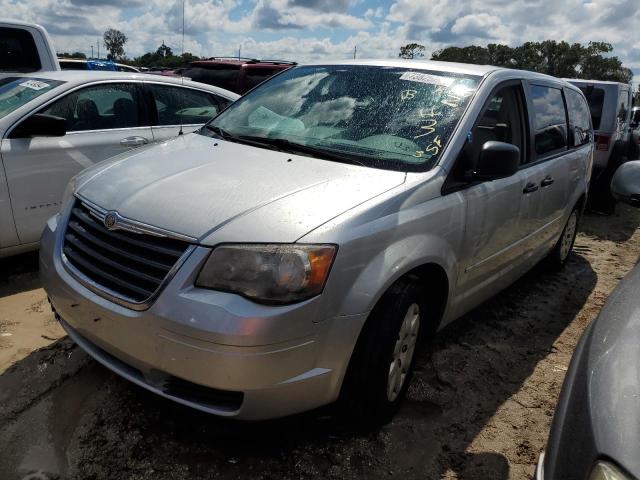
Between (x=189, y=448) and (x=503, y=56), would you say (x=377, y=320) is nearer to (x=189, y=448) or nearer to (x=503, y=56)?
(x=189, y=448)

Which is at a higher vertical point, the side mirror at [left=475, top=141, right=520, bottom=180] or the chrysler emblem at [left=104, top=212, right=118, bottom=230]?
the side mirror at [left=475, top=141, right=520, bottom=180]

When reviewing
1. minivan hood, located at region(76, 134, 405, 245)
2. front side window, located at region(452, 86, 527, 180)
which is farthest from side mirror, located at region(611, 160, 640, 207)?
minivan hood, located at region(76, 134, 405, 245)

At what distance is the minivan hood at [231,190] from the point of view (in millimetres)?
2158

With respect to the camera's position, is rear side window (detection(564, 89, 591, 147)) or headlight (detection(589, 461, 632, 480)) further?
rear side window (detection(564, 89, 591, 147))

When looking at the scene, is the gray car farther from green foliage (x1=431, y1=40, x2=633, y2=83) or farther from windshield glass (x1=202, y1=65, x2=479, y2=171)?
green foliage (x1=431, y1=40, x2=633, y2=83)

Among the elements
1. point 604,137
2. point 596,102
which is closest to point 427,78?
point 604,137

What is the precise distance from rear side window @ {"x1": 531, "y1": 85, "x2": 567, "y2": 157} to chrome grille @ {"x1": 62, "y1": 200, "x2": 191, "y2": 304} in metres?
2.64

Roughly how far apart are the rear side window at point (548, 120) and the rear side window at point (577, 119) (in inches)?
6.9

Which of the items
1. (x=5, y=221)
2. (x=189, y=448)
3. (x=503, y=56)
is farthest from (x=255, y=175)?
(x=503, y=56)

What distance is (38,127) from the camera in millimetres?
3965

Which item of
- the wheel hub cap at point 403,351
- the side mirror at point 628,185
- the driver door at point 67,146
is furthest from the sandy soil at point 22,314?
the side mirror at point 628,185

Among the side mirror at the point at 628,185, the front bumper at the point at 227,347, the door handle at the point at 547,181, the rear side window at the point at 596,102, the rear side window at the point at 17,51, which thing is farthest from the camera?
the rear side window at the point at 596,102

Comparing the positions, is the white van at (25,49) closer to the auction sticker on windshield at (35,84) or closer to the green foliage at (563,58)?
the auction sticker on windshield at (35,84)

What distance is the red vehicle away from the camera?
927 centimetres
